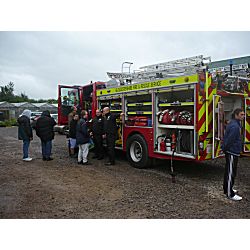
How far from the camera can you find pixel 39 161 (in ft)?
26.3

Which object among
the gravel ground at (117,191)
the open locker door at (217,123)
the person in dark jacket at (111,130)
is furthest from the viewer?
the person in dark jacket at (111,130)

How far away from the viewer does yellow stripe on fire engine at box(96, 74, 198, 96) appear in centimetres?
544

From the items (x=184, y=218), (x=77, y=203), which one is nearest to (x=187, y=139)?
(x=184, y=218)

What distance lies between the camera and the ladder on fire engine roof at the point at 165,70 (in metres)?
5.92

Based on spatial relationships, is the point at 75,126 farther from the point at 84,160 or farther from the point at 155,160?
the point at 155,160

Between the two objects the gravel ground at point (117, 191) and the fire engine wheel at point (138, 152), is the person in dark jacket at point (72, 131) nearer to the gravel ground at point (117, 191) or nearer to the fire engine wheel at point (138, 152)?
the gravel ground at point (117, 191)

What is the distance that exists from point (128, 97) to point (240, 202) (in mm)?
4105

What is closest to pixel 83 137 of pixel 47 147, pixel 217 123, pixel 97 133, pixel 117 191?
pixel 97 133

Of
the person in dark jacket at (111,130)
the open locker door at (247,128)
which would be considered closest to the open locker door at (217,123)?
the open locker door at (247,128)

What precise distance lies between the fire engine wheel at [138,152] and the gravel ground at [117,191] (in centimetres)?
20

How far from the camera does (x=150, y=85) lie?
21.2 feet

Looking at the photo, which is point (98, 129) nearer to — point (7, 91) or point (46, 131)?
point (46, 131)

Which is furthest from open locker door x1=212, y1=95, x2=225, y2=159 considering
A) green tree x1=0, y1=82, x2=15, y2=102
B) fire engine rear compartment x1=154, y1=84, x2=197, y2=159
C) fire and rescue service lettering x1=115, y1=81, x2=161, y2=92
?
green tree x1=0, y1=82, x2=15, y2=102

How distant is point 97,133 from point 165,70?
2856 millimetres
